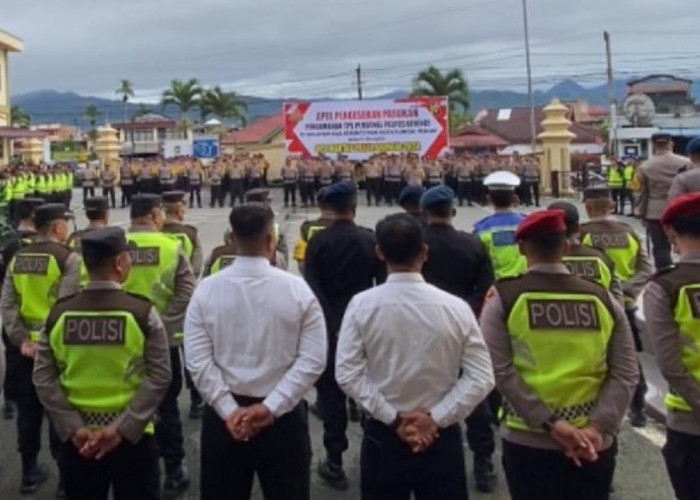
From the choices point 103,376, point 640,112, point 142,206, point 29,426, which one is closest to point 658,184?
point 142,206

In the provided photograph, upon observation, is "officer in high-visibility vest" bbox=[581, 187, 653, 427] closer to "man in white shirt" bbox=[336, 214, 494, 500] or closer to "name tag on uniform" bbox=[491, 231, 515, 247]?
"name tag on uniform" bbox=[491, 231, 515, 247]

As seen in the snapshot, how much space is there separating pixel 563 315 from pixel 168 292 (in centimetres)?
299

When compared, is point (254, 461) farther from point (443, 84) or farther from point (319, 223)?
point (443, 84)

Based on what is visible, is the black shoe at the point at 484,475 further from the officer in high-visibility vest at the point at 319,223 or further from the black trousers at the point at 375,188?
the black trousers at the point at 375,188

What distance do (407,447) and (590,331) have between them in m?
0.86

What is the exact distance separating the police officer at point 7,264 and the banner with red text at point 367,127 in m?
24.8

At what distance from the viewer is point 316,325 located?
4027mm

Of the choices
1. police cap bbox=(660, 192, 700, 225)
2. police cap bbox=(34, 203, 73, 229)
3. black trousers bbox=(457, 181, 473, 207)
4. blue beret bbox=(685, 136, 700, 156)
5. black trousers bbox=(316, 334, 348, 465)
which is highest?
black trousers bbox=(457, 181, 473, 207)

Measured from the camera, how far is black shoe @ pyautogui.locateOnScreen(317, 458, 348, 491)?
580cm

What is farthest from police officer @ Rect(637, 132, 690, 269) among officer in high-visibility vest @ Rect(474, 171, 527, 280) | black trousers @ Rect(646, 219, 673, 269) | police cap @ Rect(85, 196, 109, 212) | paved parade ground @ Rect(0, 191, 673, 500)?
police cap @ Rect(85, 196, 109, 212)

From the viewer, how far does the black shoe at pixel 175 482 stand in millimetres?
5680

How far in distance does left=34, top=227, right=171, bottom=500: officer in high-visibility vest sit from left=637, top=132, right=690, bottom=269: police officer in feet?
21.9

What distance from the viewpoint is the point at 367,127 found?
105ft

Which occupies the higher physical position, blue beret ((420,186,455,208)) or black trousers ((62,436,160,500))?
blue beret ((420,186,455,208))
